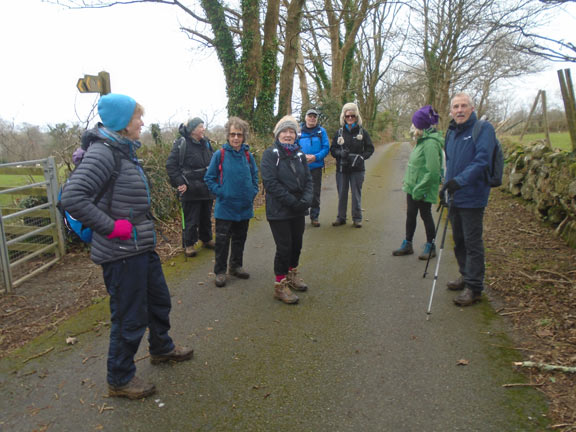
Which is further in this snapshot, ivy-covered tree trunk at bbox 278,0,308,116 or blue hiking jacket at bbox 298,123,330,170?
ivy-covered tree trunk at bbox 278,0,308,116

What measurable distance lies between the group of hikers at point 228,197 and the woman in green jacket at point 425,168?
0.01 meters

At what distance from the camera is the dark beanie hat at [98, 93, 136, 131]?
266cm

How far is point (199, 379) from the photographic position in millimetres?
3129

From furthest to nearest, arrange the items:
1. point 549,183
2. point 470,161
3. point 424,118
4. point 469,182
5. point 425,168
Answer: point 549,183 → point 425,168 → point 424,118 → point 470,161 → point 469,182

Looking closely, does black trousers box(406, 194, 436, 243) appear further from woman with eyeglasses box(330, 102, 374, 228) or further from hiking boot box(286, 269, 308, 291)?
hiking boot box(286, 269, 308, 291)

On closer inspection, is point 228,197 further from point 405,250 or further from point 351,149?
point 351,149

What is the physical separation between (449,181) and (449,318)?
139cm

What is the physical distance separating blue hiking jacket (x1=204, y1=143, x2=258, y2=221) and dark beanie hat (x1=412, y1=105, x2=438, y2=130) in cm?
238

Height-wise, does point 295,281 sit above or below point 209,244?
below

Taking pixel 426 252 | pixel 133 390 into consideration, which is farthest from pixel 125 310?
pixel 426 252

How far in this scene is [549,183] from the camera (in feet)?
23.0

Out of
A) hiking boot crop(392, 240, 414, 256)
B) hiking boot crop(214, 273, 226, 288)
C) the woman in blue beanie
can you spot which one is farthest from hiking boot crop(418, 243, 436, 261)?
the woman in blue beanie

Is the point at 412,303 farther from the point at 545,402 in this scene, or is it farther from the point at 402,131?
the point at 402,131

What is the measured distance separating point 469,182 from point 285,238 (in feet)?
6.48
